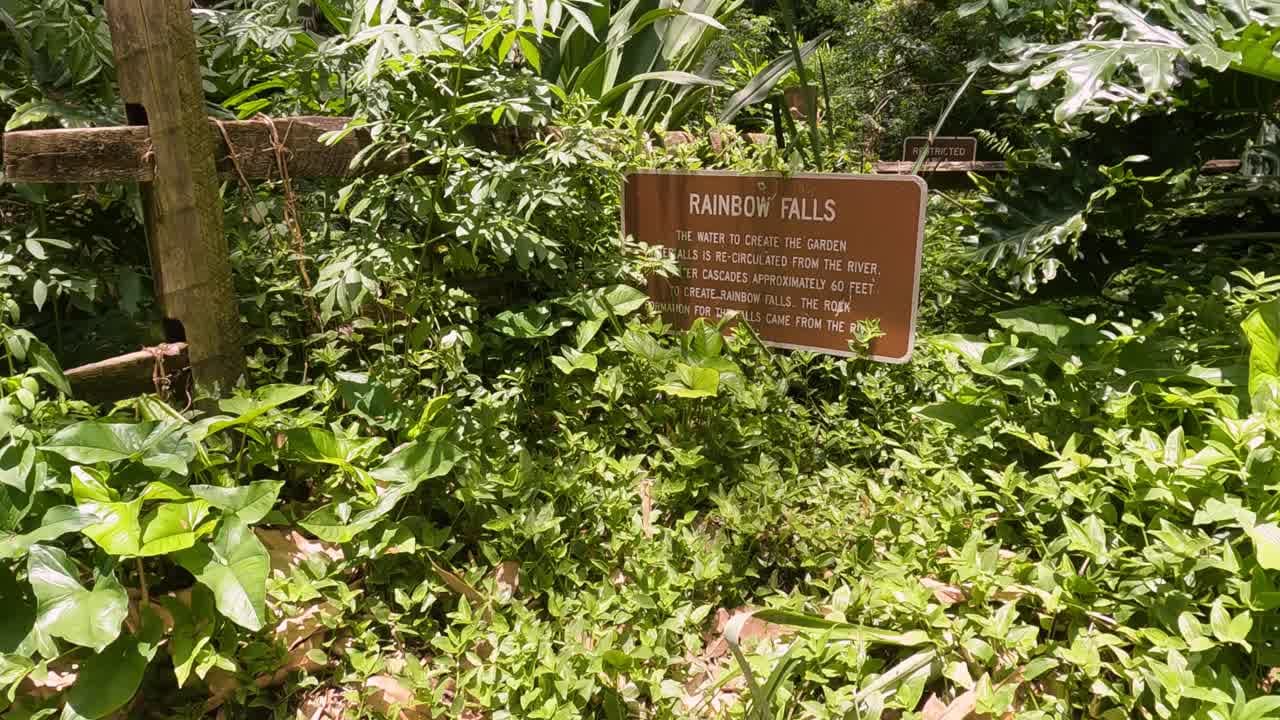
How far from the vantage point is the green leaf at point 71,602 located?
1.35 m

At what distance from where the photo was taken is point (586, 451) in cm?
206

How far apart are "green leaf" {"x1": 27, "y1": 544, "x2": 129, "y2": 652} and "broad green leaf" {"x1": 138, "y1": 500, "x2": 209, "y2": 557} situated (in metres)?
0.10

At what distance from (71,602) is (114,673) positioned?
0.53 ft

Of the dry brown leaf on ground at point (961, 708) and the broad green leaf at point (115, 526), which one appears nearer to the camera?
the broad green leaf at point (115, 526)

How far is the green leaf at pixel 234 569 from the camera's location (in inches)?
55.8

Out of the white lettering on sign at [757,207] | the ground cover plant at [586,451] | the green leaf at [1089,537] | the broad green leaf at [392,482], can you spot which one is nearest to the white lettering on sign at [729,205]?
the white lettering on sign at [757,207]

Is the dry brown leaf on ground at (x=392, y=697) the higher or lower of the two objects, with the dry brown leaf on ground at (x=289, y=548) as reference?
lower

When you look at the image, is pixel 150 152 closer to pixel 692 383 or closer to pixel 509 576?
pixel 509 576

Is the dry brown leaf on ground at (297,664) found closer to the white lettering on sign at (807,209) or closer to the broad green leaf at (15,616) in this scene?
the broad green leaf at (15,616)

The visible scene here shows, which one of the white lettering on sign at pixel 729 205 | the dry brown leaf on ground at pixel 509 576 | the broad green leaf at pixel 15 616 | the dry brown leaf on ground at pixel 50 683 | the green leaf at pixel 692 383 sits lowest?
the dry brown leaf on ground at pixel 509 576

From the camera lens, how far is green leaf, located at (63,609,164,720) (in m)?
1.41

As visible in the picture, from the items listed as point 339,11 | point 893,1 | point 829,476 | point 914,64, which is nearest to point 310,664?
point 829,476

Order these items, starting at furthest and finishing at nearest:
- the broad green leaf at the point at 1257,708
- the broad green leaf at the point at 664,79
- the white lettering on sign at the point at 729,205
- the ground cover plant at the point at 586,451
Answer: the broad green leaf at the point at 664,79 → the white lettering on sign at the point at 729,205 → the ground cover plant at the point at 586,451 → the broad green leaf at the point at 1257,708

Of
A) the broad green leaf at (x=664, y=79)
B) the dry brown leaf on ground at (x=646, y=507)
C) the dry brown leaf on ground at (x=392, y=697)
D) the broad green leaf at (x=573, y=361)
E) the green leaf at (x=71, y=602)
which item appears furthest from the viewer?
the broad green leaf at (x=664, y=79)
